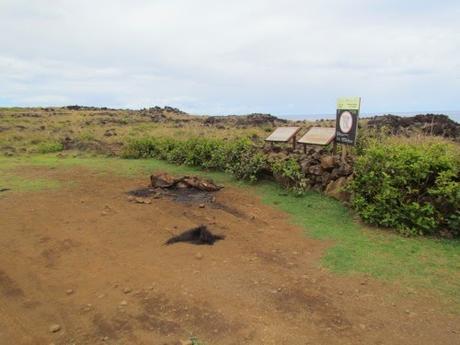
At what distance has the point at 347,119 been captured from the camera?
699 centimetres

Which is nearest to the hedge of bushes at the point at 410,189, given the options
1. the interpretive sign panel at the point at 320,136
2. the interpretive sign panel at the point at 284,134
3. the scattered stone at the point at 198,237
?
the interpretive sign panel at the point at 320,136

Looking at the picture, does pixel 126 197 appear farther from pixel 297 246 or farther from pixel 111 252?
pixel 297 246

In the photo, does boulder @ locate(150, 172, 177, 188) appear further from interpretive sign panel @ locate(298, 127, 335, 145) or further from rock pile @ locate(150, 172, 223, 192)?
interpretive sign panel @ locate(298, 127, 335, 145)

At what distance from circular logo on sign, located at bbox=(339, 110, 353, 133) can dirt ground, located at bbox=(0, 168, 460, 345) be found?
2.13 m

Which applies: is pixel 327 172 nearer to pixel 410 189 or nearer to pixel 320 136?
pixel 320 136

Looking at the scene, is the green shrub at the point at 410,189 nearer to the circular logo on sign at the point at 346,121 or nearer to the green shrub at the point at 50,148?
the circular logo on sign at the point at 346,121

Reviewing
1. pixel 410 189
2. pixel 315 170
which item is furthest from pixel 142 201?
pixel 410 189

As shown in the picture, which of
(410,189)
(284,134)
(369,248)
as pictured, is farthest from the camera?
(284,134)

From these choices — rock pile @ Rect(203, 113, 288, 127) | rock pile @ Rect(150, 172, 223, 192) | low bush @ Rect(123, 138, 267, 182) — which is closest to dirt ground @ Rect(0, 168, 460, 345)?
rock pile @ Rect(150, 172, 223, 192)

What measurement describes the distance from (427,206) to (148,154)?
8.93m

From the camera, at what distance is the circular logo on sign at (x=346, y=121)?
22.7 ft

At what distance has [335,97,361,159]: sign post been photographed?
22.4ft

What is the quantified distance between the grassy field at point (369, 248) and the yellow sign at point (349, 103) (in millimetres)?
1575

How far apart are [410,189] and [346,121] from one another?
1.95m
